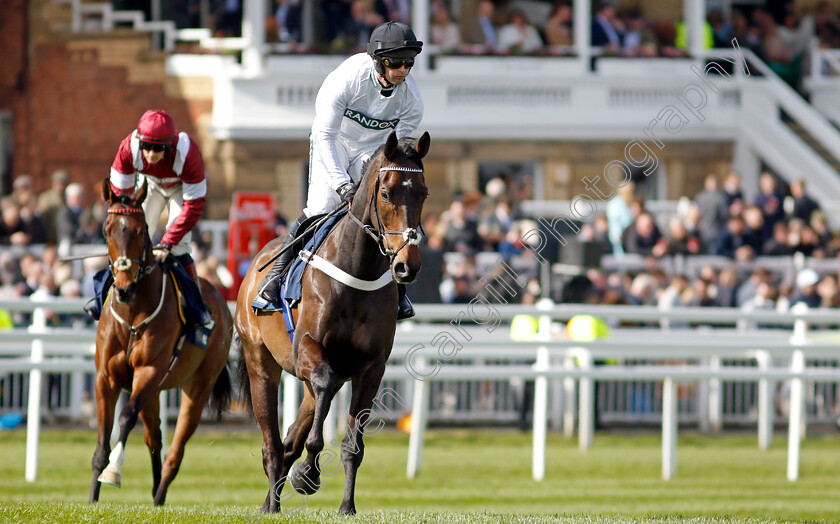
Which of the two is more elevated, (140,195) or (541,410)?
(140,195)

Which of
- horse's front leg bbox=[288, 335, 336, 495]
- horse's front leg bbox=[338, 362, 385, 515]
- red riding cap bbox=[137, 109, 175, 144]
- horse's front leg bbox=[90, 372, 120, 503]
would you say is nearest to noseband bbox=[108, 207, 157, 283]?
red riding cap bbox=[137, 109, 175, 144]

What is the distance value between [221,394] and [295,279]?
8.70 feet

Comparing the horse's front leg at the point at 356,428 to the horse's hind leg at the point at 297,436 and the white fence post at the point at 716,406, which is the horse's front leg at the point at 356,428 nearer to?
the horse's hind leg at the point at 297,436

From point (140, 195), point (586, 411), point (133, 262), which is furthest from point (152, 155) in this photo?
point (586, 411)

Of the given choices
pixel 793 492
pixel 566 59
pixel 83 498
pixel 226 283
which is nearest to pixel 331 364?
pixel 83 498

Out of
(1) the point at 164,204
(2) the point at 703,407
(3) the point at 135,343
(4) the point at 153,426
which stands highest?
(1) the point at 164,204

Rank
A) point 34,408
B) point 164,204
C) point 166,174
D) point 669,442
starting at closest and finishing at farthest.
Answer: point 166,174, point 164,204, point 34,408, point 669,442

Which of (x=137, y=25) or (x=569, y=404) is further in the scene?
(x=137, y=25)

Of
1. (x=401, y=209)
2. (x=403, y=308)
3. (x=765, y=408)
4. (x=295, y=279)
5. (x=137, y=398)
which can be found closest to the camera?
(x=401, y=209)

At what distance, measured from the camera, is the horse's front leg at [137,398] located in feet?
24.7

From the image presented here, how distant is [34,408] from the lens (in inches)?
396

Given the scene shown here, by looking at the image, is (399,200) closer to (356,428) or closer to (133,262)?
(356,428)

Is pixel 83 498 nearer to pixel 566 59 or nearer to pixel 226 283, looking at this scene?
pixel 226 283

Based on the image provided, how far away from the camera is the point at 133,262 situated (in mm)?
7863
